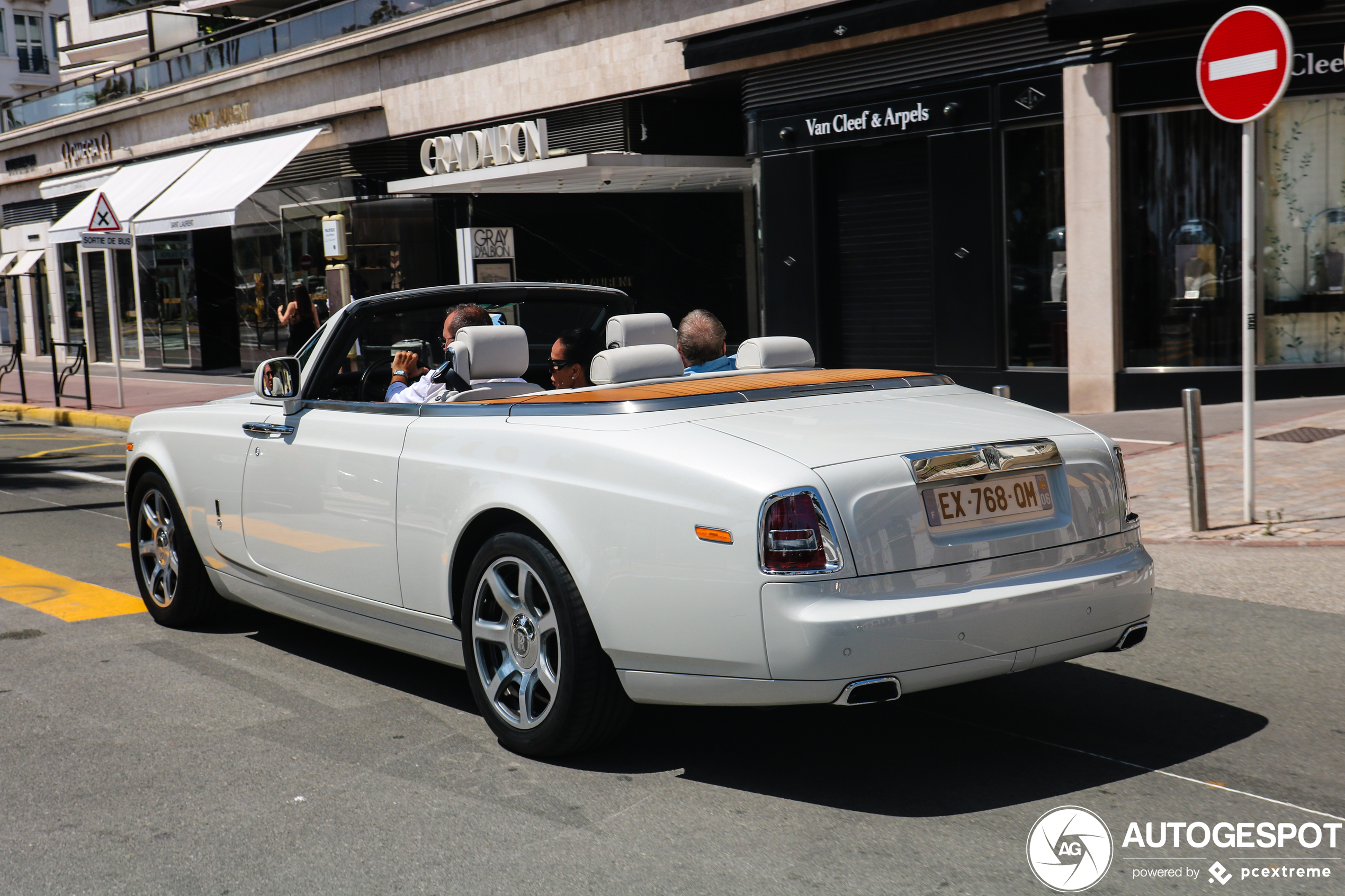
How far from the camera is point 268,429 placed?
5.33m

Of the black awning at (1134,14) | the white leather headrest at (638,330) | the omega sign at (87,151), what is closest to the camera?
the white leather headrest at (638,330)

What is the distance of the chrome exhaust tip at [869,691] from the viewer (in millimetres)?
3490

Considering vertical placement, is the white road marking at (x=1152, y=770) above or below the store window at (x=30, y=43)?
below

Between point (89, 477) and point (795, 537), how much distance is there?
10.6 meters

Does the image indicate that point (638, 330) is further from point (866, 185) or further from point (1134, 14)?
point (866, 185)

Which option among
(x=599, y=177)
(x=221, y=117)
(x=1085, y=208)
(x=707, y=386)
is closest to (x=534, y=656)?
(x=707, y=386)

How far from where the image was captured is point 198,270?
26.9m

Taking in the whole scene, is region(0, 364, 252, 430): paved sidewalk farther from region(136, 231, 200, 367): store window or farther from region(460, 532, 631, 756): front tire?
region(460, 532, 631, 756): front tire

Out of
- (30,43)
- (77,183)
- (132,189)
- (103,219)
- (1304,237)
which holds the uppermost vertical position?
(30,43)

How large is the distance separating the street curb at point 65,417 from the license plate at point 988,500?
15.2 metres

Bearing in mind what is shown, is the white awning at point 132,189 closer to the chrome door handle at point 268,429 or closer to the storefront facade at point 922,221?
the storefront facade at point 922,221

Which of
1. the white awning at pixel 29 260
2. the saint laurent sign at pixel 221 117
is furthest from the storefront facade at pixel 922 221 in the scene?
the white awning at pixel 29 260

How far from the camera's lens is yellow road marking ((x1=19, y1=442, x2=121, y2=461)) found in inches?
565

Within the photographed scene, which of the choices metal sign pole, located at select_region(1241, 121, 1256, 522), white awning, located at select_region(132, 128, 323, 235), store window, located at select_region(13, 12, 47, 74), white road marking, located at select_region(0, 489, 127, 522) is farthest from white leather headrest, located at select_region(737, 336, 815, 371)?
store window, located at select_region(13, 12, 47, 74)
